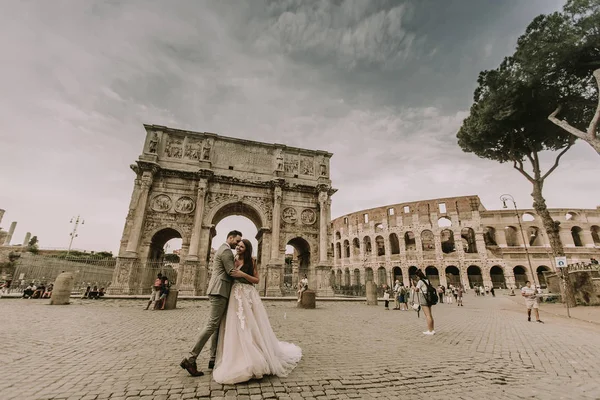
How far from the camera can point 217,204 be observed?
62.8ft

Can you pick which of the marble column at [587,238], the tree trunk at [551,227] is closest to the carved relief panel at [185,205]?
the tree trunk at [551,227]

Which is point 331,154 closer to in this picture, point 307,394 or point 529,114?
point 529,114

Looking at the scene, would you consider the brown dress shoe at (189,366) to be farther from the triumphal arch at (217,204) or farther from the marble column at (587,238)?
the marble column at (587,238)

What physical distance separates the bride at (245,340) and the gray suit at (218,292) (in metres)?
0.08

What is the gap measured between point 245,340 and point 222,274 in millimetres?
841

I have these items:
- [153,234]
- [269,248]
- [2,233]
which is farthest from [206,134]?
[2,233]

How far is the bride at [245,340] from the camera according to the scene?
2.87 meters

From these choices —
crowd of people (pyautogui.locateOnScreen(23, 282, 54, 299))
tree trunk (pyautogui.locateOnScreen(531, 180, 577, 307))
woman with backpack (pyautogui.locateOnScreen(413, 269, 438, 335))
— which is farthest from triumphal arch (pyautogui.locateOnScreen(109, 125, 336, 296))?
tree trunk (pyautogui.locateOnScreen(531, 180, 577, 307))

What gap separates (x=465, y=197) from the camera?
3306 centimetres

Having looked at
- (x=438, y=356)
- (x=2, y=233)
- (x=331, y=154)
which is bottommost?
(x=438, y=356)

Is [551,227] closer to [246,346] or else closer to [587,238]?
[246,346]

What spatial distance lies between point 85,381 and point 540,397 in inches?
190

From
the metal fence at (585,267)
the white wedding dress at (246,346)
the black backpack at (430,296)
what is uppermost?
the metal fence at (585,267)

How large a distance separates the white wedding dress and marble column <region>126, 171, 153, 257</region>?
16291mm
